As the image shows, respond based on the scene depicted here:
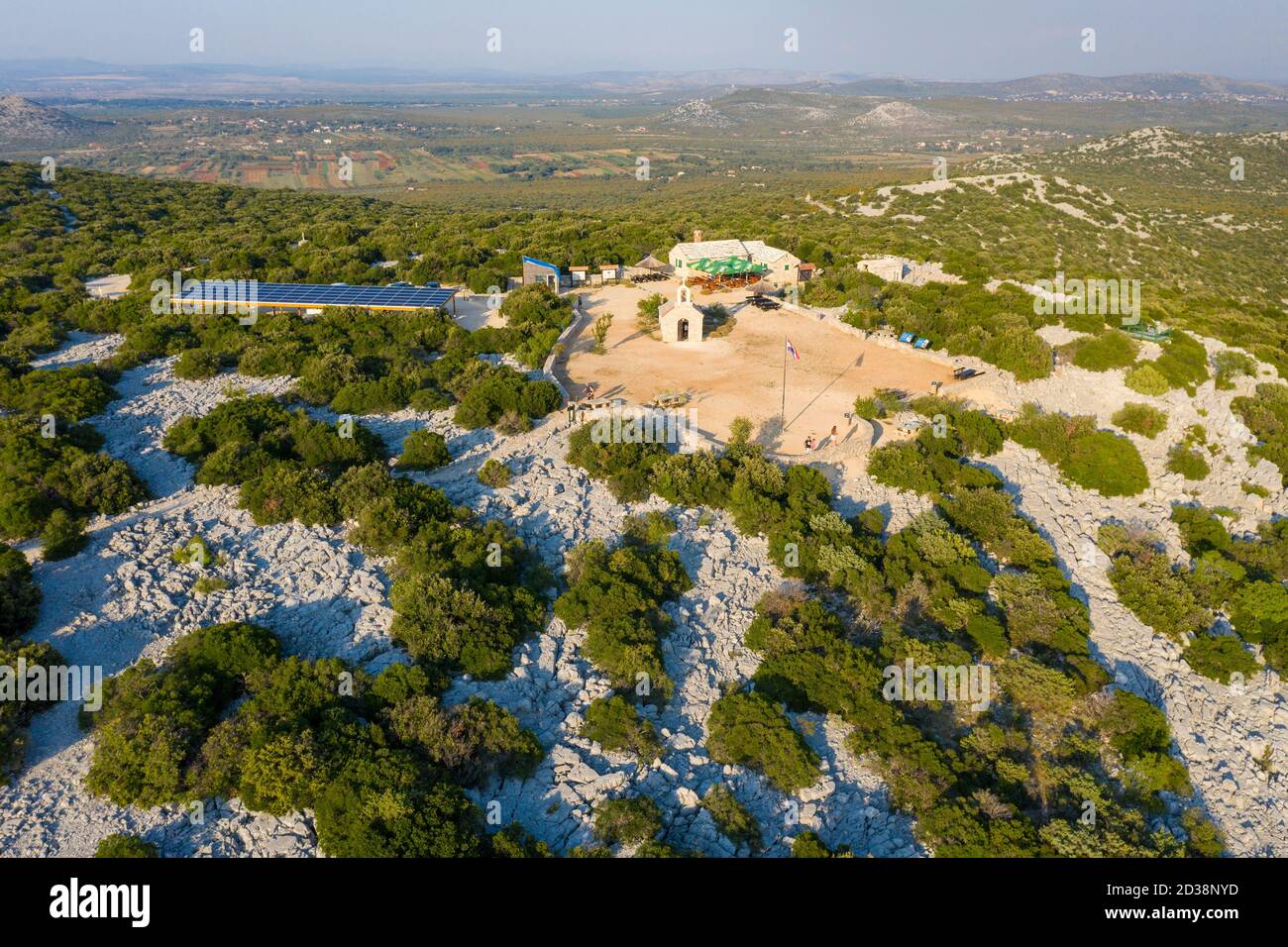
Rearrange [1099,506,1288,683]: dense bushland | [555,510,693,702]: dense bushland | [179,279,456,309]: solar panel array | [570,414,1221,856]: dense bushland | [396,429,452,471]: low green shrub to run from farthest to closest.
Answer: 1. [179,279,456,309]: solar panel array
2. [396,429,452,471]: low green shrub
3. [1099,506,1288,683]: dense bushland
4. [555,510,693,702]: dense bushland
5. [570,414,1221,856]: dense bushland

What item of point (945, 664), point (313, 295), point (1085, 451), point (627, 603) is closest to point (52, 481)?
point (627, 603)

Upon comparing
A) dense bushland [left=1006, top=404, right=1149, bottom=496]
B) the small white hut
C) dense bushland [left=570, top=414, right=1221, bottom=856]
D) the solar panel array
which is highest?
the solar panel array

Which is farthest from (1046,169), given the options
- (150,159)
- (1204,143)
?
(150,159)

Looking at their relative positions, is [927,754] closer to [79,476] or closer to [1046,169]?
[79,476]

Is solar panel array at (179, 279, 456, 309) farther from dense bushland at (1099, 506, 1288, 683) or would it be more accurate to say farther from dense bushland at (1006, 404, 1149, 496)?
dense bushland at (1099, 506, 1288, 683)

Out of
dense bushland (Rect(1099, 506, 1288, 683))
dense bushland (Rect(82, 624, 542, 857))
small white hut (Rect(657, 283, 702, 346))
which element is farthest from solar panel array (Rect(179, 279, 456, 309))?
dense bushland (Rect(1099, 506, 1288, 683))
